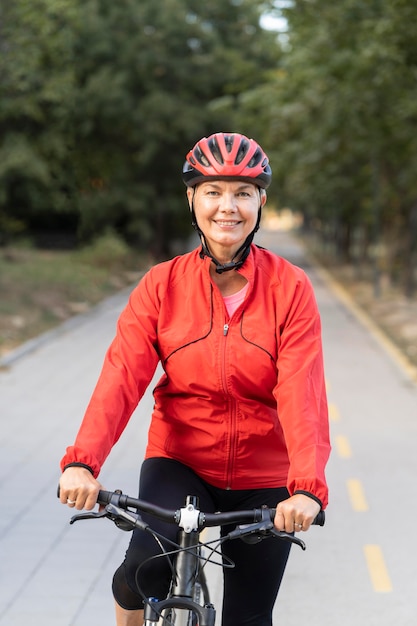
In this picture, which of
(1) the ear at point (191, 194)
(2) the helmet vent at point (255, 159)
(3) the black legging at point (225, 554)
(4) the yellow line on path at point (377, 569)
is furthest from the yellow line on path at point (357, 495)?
(2) the helmet vent at point (255, 159)

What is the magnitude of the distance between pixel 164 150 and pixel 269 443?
34224 millimetres

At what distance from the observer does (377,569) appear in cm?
585

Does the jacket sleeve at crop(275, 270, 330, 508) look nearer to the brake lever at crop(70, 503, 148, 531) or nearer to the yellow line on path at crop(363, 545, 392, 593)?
the brake lever at crop(70, 503, 148, 531)

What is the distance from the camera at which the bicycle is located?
2646 millimetres

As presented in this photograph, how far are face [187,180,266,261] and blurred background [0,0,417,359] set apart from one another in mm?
11974

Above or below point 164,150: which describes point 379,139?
below

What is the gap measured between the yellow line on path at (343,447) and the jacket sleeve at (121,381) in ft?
19.4

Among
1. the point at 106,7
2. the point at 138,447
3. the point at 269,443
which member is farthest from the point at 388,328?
the point at 106,7

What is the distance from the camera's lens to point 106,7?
1387 inches

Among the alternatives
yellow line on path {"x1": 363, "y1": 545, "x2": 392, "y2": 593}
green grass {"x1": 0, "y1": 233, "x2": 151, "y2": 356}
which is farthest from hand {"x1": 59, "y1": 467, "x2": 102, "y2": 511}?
green grass {"x1": 0, "y1": 233, "x2": 151, "y2": 356}

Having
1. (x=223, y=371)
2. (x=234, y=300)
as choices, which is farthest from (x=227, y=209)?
(x=223, y=371)

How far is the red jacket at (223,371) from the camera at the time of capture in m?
2.97

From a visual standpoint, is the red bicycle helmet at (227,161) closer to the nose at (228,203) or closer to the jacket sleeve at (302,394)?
the nose at (228,203)

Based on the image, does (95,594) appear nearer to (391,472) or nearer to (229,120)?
(391,472)
